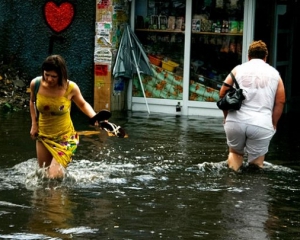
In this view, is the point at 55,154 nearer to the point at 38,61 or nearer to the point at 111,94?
the point at 111,94

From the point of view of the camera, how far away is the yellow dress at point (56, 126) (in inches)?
351

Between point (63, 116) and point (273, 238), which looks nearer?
point (273, 238)

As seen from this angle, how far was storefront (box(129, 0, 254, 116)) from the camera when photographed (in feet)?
49.3

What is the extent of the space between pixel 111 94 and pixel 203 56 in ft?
5.66

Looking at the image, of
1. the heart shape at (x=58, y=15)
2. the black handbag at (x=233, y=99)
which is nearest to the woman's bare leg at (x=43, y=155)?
the black handbag at (x=233, y=99)

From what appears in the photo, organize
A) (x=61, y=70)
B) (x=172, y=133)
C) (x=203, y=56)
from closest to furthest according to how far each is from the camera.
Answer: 1. (x=61, y=70)
2. (x=172, y=133)
3. (x=203, y=56)

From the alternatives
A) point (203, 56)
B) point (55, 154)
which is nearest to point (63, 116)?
point (55, 154)

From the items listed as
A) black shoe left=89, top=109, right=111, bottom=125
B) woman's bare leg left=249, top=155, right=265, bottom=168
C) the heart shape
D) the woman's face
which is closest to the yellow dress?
the woman's face

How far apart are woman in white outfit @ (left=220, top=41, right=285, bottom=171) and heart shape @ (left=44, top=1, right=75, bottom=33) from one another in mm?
6704

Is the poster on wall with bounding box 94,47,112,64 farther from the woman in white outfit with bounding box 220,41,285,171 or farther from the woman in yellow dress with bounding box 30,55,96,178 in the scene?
the woman in yellow dress with bounding box 30,55,96,178

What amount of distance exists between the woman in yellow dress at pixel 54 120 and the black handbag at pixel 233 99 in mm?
1522

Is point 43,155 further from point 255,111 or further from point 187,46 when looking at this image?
point 187,46

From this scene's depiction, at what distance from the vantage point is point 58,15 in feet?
52.2

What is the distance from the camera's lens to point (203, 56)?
50.3ft
